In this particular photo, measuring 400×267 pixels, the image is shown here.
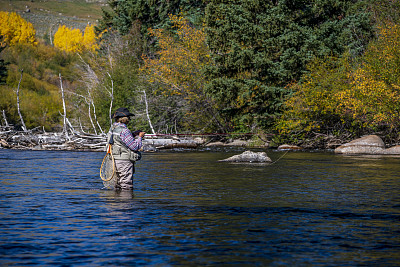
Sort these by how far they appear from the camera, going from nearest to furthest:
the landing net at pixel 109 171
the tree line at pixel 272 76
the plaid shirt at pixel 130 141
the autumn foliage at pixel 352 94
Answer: the plaid shirt at pixel 130 141, the landing net at pixel 109 171, the autumn foliage at pixel 352 94, the tree line at pixel 272 76

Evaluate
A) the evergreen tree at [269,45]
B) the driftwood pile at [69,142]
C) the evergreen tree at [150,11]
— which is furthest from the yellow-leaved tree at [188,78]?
the evergreen tree at [150,11]

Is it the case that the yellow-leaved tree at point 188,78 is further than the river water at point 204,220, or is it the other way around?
the yellow-leaved tree at point 188,78

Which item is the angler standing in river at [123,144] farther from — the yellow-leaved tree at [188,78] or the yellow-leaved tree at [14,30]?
the yellow-leaved tree at [14,30]

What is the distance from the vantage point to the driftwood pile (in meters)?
32.1

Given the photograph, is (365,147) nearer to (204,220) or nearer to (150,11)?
(204,220)

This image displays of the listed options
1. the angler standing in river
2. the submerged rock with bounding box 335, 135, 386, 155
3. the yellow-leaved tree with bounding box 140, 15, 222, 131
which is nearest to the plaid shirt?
the angler standing in river

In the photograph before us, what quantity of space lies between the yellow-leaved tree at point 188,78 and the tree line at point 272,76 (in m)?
0.09

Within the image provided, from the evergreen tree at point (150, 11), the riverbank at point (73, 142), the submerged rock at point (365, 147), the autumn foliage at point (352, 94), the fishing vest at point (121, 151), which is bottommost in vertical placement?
the submerged rock at point (365, 147)

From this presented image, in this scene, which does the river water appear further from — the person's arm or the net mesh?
the person's arm

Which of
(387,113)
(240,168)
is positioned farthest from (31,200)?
(387,113)

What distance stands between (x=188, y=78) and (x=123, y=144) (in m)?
27.7

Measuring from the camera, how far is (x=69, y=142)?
32.0 meters

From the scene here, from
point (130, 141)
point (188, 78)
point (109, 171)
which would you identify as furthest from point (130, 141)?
point (188, 78)

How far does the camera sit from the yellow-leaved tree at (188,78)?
39.3m
